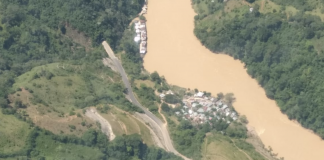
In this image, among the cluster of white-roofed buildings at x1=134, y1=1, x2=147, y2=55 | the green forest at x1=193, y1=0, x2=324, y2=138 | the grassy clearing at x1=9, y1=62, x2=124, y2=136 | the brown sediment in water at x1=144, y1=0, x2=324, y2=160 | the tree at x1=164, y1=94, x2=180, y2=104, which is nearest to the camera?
the grassy clearing at x1=9, y1=62, x2=124, y2=136

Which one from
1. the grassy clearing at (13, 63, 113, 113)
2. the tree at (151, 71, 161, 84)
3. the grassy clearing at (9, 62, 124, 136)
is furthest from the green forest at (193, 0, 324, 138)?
the grassy clearing at (13, 63, 113, 113)

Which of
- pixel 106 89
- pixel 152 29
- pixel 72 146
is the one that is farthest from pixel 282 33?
pixel 72 146

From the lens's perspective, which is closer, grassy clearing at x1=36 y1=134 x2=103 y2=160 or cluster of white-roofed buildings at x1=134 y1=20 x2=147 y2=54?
grassy clearing at x1=36 y1=134 x2=103 y2=160

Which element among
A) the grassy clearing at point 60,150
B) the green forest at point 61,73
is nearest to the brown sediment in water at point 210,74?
the green forest at point 61,73

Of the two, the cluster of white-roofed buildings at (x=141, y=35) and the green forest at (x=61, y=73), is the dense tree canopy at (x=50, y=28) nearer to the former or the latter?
the green forest at (x=61, y=73)

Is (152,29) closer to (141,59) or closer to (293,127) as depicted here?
(141,59)

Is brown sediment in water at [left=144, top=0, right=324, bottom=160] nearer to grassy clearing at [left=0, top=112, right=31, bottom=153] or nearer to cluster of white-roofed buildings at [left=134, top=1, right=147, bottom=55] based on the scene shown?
cluster of white-roofed buildings at [left=134, top=1, right=147, bottom=55]
